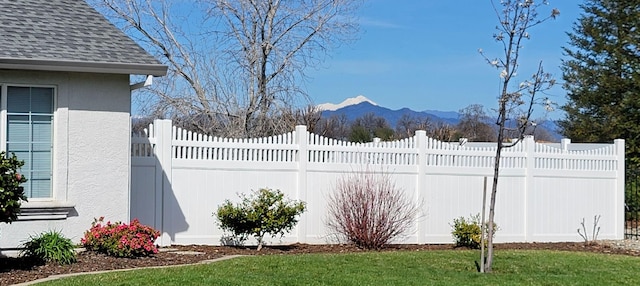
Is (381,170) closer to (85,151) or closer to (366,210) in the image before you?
(366,210)

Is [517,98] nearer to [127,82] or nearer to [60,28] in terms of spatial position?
[127,82]

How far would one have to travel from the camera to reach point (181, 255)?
461 inches

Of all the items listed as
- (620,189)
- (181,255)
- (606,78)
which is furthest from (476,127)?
(181,255)

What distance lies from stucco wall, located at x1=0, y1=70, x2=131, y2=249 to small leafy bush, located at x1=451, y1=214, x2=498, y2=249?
5880mm

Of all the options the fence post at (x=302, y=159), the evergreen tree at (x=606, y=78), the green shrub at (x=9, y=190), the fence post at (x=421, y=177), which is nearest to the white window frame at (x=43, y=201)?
the green shrub at (x=9, y=190)

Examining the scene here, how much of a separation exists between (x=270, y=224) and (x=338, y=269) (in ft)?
9.02

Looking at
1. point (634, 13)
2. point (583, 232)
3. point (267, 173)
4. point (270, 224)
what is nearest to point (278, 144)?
point (267, 173)

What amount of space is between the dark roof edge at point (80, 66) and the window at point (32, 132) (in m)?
0.44

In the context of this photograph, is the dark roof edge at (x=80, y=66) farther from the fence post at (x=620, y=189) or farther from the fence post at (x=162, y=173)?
the fence post at (x=620, y=189)

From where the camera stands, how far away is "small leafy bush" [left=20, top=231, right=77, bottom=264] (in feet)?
34.0

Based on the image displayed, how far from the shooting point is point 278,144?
13.7m

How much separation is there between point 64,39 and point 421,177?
6495mm

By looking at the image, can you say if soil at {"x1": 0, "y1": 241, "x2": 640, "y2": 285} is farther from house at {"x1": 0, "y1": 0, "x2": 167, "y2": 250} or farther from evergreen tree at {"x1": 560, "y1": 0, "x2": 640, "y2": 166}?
evergreen tree at {"x1": 560, "y1": 0, "x2": 640, "y2": 166}

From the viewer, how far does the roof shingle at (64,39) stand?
36.3 feet
